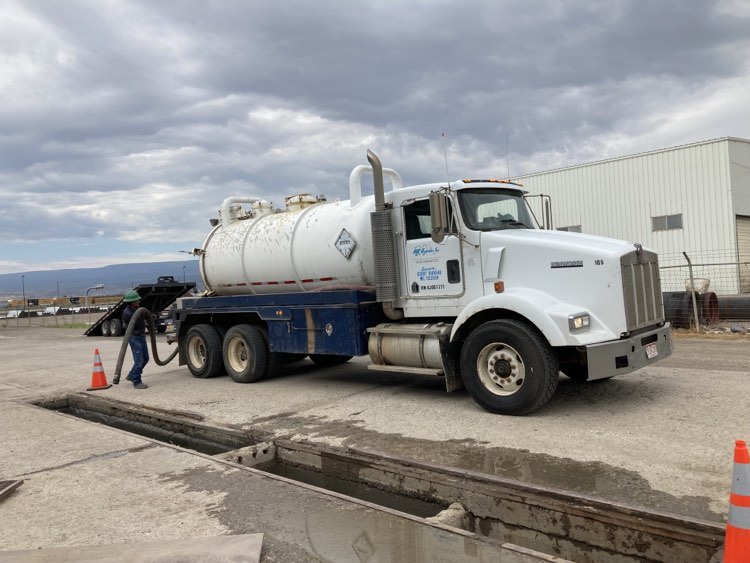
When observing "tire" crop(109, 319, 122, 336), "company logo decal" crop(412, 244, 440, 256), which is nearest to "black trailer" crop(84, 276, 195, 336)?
"tire" crop(109, 319, 122, 336)

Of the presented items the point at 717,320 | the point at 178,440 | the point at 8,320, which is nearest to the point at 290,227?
the point at 178,440

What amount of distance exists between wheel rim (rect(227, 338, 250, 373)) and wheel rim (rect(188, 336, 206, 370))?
905 millimetres

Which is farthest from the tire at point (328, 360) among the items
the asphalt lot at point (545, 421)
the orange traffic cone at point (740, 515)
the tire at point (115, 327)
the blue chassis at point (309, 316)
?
the tire at point (115, 327)

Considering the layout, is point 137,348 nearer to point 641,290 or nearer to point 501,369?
point 501,369

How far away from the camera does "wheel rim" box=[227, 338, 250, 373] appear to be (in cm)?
1028

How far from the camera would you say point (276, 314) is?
935 cm

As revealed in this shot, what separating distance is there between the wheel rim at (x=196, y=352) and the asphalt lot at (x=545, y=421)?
15.5 inches

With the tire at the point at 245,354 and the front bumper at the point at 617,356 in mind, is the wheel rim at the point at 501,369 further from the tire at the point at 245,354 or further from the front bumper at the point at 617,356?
the tire at the point at 245,354

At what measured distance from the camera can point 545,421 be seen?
6.20 meters

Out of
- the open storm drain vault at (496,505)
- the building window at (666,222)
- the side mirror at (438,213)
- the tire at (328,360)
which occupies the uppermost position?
the building window at (666,222)

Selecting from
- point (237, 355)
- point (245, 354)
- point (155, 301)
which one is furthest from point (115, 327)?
point (245, 354)

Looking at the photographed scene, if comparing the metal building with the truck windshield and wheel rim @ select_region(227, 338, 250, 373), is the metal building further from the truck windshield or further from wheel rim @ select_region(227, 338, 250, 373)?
wheel rim @ select_region(227, 338, 250, 373)

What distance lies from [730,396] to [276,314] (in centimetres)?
636

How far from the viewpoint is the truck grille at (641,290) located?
20.4 feet
